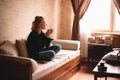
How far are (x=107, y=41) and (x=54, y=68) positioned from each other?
1.97 metres

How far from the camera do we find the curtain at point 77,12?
5375 millimetres

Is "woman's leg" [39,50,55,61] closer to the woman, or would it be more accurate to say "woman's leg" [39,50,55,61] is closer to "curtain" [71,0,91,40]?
the woman

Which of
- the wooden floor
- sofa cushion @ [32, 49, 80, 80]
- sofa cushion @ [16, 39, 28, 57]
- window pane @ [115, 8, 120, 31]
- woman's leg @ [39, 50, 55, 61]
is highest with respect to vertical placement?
window pane @ [115, 8, 120, 31]

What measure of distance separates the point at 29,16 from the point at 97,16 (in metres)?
1.98

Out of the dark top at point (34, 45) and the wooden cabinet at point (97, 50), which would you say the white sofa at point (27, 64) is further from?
the wooden cabinet at point (97, 50)

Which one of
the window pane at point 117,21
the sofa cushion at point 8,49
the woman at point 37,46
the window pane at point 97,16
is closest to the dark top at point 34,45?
the woman at point 37,46

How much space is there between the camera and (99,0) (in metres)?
5.43

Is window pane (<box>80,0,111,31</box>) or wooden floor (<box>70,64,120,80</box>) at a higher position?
window pane (<box>80,0,111,31</box>)

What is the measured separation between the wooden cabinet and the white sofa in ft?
2.27

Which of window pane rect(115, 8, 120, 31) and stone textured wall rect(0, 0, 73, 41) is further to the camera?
window pane rect(115, 8, 120, 31)

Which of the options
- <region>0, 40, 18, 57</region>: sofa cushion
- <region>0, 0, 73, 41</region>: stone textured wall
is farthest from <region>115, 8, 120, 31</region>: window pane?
<region>0, 40, 18, 57</region>: sofa cushion

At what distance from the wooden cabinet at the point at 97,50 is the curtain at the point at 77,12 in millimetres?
553

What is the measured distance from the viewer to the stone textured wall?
3.50 m

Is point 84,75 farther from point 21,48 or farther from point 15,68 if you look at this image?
point 15,68
